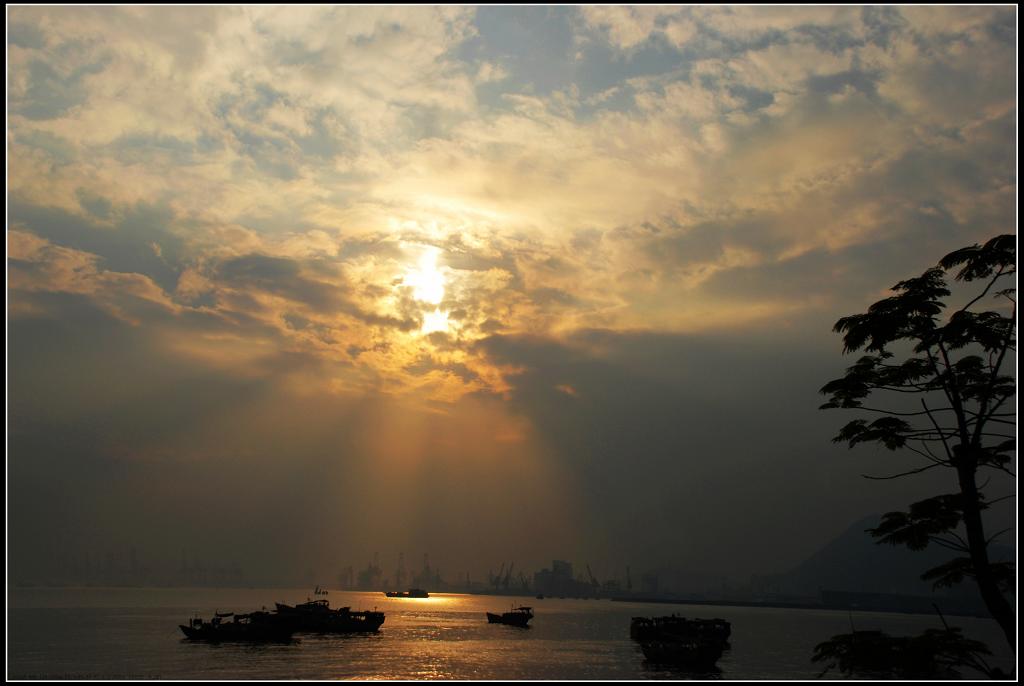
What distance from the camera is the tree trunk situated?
40.3 feet

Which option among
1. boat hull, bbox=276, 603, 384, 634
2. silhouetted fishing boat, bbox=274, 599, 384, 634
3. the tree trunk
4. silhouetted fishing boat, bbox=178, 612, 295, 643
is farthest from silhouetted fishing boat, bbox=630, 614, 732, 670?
the tree trunk

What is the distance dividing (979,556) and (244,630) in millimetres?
106547

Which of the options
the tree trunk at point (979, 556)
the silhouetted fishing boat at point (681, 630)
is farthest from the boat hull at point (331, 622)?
the tree trunk at point (979, 556)

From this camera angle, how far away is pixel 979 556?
40.7ft

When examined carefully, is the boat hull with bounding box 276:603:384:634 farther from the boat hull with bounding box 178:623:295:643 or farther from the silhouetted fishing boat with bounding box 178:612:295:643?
the boat hull with bounding box 178:623:295:643

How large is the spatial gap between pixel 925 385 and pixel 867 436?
5.04ft

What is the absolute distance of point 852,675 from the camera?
1259 cm

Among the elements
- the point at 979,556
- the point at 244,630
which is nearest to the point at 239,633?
the point at 244,630

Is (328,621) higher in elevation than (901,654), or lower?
lower

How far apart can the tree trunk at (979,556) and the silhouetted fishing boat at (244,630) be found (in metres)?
104

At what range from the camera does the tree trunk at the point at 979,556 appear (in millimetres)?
12281

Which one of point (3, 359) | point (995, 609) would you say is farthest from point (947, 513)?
point (3, 359)

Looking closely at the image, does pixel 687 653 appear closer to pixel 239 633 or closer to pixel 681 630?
pixel 681 630

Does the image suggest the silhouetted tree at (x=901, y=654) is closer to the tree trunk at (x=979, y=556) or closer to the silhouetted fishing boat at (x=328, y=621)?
the tree trunk at (x=979, y=556)
